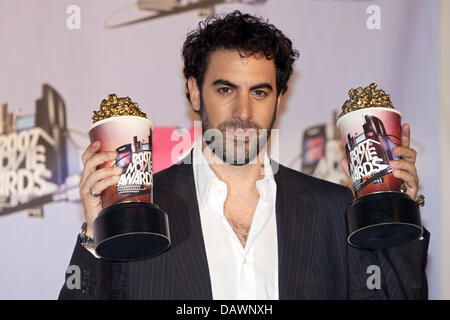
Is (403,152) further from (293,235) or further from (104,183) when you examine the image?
(104,183)

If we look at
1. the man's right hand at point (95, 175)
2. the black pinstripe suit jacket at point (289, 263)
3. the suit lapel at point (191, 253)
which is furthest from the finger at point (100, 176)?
the suit lapel at point (191, 253)

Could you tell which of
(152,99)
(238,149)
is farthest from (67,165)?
(238,149)

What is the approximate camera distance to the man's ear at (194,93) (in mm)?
2357

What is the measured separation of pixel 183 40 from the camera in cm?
271

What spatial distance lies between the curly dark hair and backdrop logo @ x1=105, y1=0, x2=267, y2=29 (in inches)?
13.4

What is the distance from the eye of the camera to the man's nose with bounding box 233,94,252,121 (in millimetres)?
2018

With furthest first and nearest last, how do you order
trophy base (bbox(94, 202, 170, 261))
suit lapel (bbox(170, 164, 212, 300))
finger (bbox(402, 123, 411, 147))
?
suit lapel (bbox(170, 164, 212, 300)), finger (bbox(402, 123, 411, 147)), trophy base (bbox(94, 202, 170, 261))

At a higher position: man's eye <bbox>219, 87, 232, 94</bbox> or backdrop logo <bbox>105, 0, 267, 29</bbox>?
backdrop logo <bbox>105, 0, 267, 29</bbox>

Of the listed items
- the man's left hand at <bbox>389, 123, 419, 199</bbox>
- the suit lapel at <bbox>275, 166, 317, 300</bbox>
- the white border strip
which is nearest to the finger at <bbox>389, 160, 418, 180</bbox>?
the man's left hand at <bbox>389, 123, 419, 199</bbox>

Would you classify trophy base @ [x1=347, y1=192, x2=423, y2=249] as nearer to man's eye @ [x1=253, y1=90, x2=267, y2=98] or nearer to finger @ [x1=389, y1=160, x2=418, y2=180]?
finger @ [x1=389, y1=160, x2=418, y2=180]

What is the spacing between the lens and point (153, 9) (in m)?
2.72

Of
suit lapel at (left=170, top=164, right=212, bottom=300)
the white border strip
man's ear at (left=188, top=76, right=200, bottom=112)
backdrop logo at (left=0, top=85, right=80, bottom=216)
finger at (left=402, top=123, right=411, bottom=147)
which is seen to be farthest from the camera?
the white border strip
